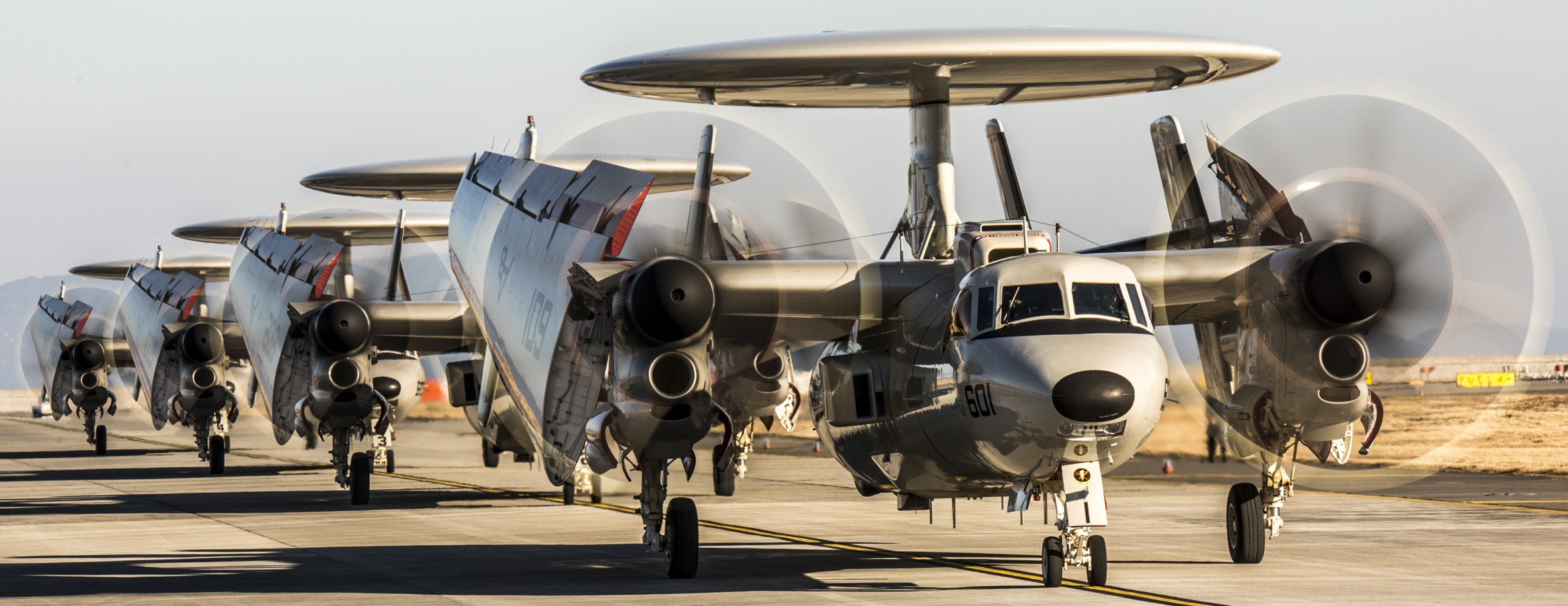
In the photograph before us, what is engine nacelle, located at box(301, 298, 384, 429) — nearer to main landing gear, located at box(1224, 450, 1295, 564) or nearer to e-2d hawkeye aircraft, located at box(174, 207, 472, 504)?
e-2d hawkeye aircraft, located at box(174, 207, 472, 504)

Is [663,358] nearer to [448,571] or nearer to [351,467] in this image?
[448,571]

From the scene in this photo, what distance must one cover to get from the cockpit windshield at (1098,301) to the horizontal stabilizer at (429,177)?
13436mm

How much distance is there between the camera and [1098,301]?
14.2m

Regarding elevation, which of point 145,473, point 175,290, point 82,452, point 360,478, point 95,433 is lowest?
point 82,452

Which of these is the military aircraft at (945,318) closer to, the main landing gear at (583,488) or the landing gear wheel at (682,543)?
the landing gear wheel at (682,543)

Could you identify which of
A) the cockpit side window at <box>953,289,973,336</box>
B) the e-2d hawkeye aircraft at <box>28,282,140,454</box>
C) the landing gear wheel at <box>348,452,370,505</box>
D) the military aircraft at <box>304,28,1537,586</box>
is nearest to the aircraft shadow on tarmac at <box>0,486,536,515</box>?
the landing gear wheel at <box>348,452,370,505</box>

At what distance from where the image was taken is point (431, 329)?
1152 inches

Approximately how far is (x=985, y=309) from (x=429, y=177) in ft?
66.7

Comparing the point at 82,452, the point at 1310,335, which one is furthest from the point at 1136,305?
the point at 82,452

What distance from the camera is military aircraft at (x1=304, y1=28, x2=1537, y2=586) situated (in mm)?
13914

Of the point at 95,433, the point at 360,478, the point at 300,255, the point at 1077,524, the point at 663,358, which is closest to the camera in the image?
the point at 1077,524

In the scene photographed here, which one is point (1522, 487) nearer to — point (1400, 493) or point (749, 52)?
point (1400, 493)

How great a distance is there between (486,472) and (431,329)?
1045 centimetres

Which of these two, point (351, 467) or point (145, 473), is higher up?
point (351, 467)
